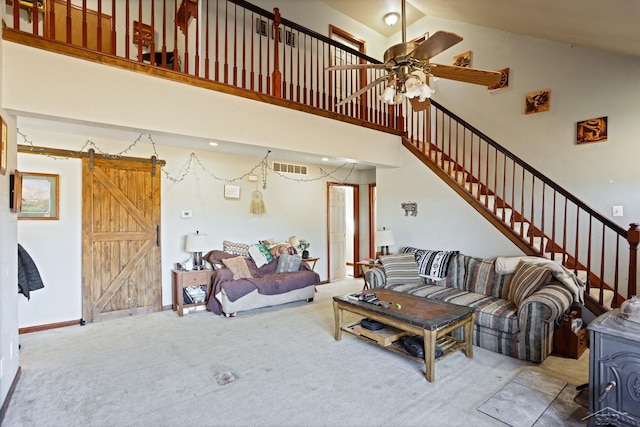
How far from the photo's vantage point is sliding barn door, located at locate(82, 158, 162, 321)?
4.22 m

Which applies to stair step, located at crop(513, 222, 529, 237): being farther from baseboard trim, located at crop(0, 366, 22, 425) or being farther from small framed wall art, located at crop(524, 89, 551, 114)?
baseboard trim, located at crop(0, 366, 22, 425)

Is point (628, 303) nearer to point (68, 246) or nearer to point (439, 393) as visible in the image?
point (439, 393)

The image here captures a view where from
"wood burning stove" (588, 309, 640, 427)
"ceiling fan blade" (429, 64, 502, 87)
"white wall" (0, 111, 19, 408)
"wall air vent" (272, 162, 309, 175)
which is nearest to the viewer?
"wood burning stove" (588, 309, 640, 427)

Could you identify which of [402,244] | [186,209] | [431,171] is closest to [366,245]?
[402,244]

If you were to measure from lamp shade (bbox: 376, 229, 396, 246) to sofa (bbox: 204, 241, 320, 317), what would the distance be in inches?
45.9

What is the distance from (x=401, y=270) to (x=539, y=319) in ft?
5.77

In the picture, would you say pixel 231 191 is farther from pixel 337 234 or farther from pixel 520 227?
pixel 520 227

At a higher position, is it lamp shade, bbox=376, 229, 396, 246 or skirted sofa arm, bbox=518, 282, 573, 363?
lamp shade, bbox=376, 229, 396, 246

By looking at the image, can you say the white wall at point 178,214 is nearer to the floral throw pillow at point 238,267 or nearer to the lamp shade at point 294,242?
the lamp shade at point 294,242

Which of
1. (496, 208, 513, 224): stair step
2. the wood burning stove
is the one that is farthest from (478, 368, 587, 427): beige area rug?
(496, 208, 513, 224): stair step

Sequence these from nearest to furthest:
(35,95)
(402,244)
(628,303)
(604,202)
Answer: (628,303)
(35,95)
(604,202)
(402,244)

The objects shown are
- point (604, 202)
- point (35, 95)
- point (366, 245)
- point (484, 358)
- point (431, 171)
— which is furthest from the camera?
point (366, 245)

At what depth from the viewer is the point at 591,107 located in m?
4.13

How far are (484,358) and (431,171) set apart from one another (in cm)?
276
